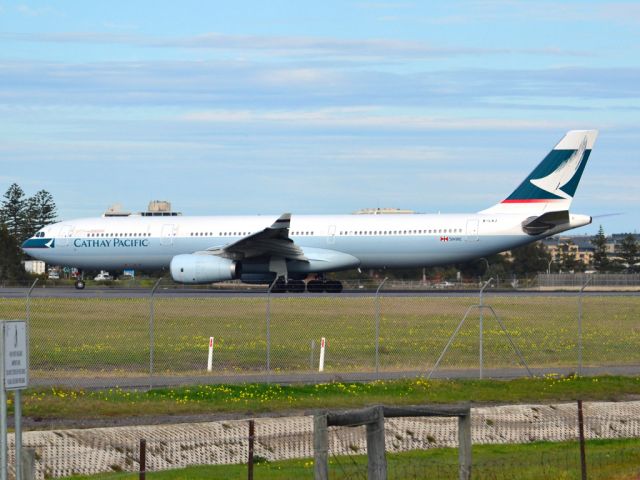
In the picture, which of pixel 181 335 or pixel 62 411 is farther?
pixel 181 335

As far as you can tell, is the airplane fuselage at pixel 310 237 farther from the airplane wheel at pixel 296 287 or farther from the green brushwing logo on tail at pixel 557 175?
the green brushwing logo on tail at pixel 557 175

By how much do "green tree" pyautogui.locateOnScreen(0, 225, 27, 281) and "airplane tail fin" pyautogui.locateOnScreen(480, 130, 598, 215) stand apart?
42.4 metres

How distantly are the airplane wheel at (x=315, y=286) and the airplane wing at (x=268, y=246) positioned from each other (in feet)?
4.59

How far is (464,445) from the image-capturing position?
37.2ft

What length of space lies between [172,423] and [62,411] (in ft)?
7.17

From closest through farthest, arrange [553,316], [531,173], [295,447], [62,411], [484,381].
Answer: [295,447] → [62,411] → [484,381] → [553,316] → [531,173]

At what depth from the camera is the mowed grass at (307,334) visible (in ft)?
81.7

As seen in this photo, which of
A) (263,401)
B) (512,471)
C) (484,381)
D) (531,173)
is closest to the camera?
(512,471)

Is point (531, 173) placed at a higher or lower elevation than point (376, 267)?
higher

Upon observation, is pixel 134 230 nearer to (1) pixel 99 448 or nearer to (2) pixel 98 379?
(2) pixel 98 379

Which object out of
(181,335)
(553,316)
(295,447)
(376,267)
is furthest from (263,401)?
(376,267)

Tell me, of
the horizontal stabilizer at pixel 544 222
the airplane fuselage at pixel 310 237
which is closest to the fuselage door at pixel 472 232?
the airplane fuselage at pixel 310 237

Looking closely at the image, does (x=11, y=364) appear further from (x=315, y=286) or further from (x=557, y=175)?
(x=557, y=175)

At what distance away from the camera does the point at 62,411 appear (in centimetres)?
1716
